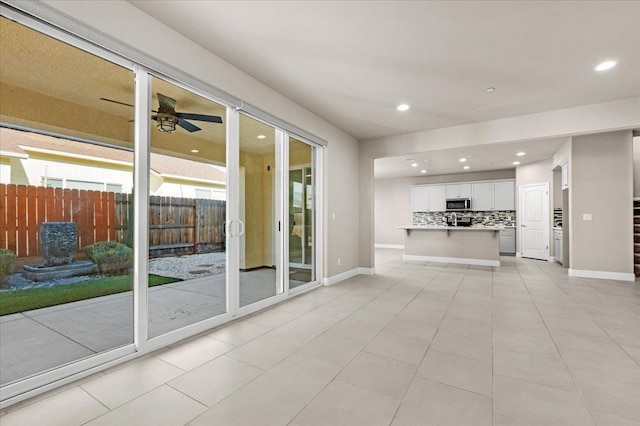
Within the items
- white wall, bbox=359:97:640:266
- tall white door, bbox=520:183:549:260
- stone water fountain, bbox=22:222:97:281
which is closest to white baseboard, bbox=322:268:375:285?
white wall, bbox=359:97:640:266

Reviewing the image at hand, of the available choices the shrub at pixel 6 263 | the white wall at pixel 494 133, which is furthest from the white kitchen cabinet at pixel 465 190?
the shrub at pixel 6 263

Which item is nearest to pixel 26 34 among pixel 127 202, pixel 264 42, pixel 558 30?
pixel 127 202

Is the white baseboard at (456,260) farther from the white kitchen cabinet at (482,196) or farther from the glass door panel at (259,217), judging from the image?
the glass door panel at (259,217)

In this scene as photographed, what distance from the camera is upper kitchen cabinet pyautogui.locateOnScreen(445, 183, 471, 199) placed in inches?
396

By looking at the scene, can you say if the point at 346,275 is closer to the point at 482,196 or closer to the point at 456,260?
the point at 456,260

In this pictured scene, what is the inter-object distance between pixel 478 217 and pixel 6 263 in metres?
11.3

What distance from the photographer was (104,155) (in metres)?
2.93

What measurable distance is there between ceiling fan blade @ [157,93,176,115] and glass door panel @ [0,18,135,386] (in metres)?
0.31

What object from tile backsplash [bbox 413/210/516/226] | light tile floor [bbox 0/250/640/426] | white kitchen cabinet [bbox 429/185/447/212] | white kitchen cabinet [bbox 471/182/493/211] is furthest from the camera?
white kitchen cabinet [bbox 429/185/447/212]

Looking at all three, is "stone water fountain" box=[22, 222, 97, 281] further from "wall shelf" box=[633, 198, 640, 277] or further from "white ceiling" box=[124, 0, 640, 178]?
"wall shelf" box=[633, 198, 640, 277]

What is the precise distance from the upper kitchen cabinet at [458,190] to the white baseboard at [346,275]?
5.86 metres

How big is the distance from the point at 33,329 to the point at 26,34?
9.08ft

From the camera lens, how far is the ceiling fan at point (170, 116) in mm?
2990

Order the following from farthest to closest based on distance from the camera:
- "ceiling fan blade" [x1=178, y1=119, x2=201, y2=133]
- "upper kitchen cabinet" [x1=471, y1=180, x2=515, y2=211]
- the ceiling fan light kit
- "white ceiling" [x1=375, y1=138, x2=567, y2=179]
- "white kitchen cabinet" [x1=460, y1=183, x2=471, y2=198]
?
1. "white kitchen cabinet" [x1=460, y1=183, x2=471, y2=198]
2. "upper kitchen cabinet" [x1=471, y1=180, x2=515, y2=211]
3. "white ceiling" [x1=375, y1=138, x2=567, y2=179]
4. "ceiling fan blade" [x1=178, y1=119, x2=201, y2=133]
5. the ceiling fan light kit
